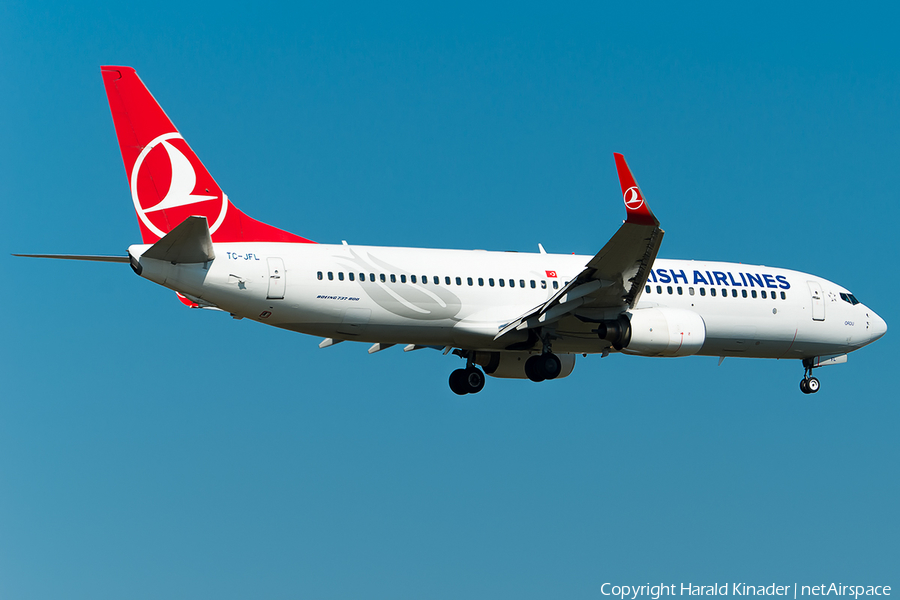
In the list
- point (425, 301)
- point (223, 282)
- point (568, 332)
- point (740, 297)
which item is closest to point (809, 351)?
point (740, 297)

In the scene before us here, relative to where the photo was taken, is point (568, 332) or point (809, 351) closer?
point (568, 332)

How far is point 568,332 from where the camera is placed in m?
28.8

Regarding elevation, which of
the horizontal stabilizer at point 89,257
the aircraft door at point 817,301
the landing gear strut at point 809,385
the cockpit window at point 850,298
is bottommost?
the horizontal stabilizer at point 89,257

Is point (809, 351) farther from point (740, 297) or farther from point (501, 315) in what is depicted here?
point (501, 315)

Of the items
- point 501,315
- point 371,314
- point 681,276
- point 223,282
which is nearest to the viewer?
point 223,282

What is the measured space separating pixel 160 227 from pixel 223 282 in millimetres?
2398

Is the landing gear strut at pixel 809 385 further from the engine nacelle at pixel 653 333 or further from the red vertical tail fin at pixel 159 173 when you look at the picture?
the red vertical tail fin at pixel 159 173

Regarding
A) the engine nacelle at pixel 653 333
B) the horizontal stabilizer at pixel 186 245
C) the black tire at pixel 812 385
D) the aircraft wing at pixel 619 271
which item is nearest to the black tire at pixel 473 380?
the aircraft wing at pixel 619 271

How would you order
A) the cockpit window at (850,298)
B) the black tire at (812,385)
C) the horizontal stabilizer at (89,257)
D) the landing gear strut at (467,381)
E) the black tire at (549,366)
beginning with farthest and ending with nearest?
1. the cockpit window at (850,298)
2. the black tire at (812,385)
3. the landing gear strut at (467,381)
4. the black tire at (549,366)
5. the horizontal stabilizer at (89,257)

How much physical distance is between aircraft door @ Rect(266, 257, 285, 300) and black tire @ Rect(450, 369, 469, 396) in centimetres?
804

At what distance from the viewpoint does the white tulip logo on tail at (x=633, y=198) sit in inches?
937

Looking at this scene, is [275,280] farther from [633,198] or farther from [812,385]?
[812,385]

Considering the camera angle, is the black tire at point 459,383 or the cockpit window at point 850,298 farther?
the cockpit window at point 850,298

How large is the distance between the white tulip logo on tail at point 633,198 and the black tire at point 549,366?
6379 mm
